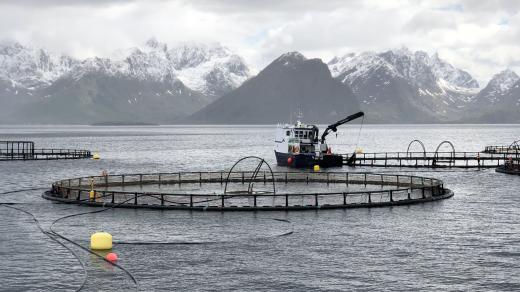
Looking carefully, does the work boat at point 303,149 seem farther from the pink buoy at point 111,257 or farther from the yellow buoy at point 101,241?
the pink buoy at point 111,257

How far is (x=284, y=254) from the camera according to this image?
51906mm

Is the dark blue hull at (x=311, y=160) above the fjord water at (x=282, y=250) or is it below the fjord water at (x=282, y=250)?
above

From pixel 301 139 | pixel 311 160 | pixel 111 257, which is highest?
pixel 301 139

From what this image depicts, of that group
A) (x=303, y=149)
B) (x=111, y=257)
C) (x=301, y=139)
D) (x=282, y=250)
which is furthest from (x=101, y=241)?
(x=301, y=139)

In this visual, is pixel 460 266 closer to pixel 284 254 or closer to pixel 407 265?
pixel 407 265

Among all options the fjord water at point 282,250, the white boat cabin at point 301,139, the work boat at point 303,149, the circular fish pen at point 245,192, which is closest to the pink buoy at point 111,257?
the fjord water at point 282,250

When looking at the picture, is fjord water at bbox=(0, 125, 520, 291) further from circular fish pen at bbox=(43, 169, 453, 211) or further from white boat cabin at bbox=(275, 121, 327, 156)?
white boat cabin at bbox=(275, 121, 327, 156)

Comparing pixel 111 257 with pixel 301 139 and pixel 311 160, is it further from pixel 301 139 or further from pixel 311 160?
pixel 301 139

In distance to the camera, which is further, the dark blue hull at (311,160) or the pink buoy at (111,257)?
the dark blue hull at (311,160)

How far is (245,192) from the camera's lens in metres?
88.9

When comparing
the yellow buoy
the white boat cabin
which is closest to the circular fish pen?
the yellow buoy

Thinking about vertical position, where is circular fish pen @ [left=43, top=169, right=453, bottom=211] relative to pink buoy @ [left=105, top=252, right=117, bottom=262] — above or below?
above

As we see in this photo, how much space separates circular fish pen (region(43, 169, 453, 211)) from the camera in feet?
243

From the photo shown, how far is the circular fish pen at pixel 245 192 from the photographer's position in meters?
74.2
